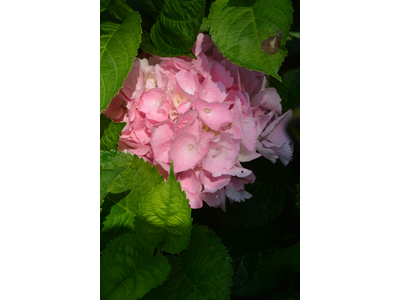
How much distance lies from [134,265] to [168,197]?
0.09 meters

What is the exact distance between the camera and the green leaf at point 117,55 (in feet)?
1.54

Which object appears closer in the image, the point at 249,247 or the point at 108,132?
the point at 108,132

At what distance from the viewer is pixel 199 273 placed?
48cm

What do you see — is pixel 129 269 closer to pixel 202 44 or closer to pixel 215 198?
pixel 215 198

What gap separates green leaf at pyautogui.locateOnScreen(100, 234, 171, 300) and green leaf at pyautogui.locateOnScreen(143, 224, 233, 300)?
0.13ft

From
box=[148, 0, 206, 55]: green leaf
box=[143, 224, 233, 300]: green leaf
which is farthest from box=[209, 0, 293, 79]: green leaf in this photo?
box=[143, 224, 233, 300]: green leaf

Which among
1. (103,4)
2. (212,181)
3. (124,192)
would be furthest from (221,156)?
(103,4)

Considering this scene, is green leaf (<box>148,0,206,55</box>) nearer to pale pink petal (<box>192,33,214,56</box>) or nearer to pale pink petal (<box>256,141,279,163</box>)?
pale pink petal (<box>192,33,214,56</box>)

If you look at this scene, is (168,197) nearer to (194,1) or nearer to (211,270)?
(211,270)

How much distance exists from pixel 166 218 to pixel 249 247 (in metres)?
0.20

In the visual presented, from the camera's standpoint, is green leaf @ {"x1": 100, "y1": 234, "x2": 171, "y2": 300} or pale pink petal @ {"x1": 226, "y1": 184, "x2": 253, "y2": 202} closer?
green leaf @ {"x1": 100, "y1": 234, "x2": 171, "y2": 300}

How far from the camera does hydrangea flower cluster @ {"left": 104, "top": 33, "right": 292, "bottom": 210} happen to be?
0.50 metres

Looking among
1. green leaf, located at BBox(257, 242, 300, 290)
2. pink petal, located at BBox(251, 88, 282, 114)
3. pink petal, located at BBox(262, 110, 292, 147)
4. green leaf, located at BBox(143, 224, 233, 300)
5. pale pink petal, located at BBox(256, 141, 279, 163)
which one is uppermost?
pink petal, located at BBox(251, 88, 282, 114)

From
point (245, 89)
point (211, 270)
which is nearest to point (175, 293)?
point (211, 270)
